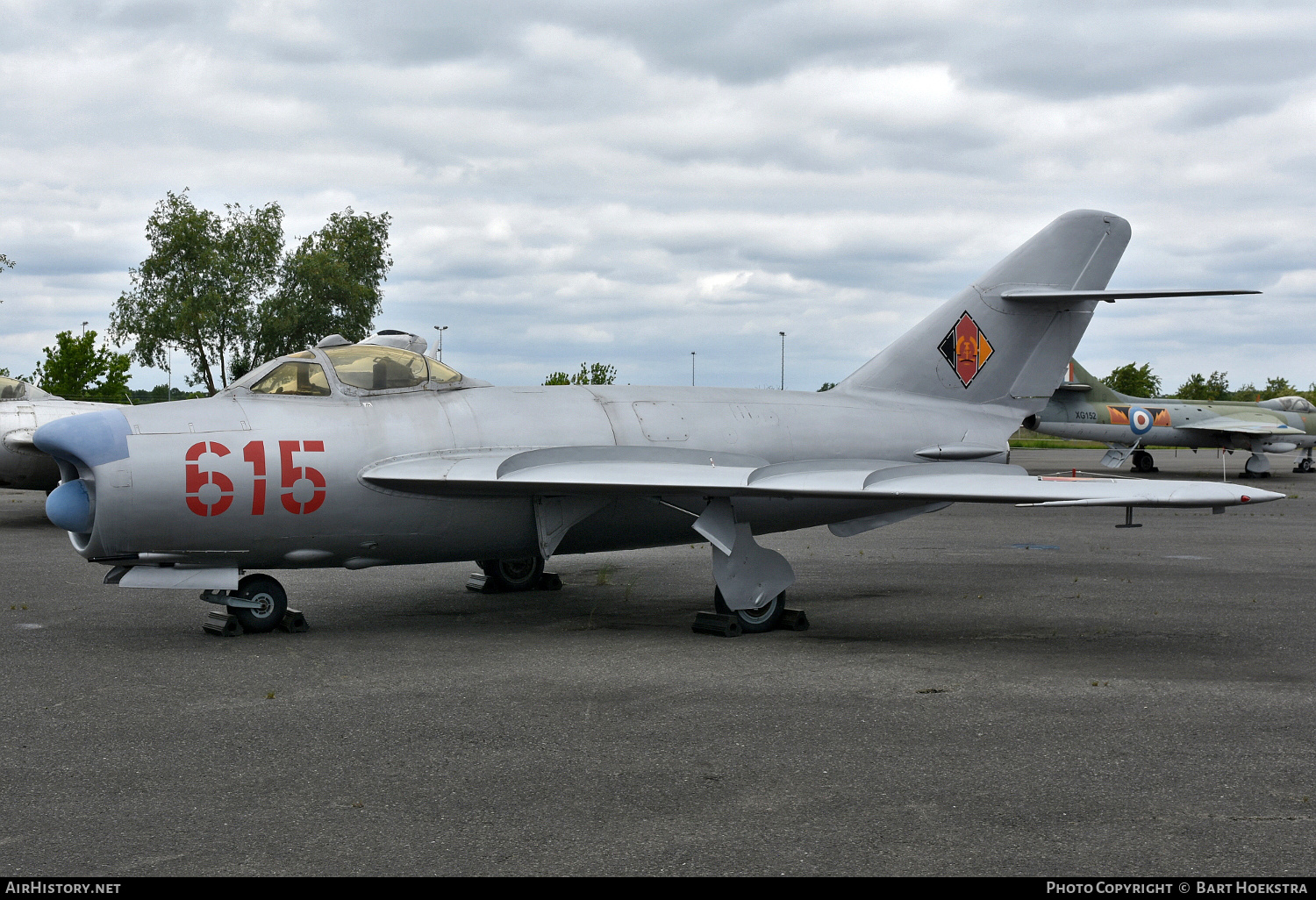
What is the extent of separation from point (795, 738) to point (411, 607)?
5.32m

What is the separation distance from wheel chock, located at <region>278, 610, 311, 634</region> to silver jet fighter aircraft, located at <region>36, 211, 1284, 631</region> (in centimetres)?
15

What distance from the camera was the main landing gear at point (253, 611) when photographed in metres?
8.41

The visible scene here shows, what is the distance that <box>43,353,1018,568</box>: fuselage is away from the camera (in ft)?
25.7

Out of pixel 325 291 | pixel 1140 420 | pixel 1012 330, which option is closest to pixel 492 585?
pixel 1012 330

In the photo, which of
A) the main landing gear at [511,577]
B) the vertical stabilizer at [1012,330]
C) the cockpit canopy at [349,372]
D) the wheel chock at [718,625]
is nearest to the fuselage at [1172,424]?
the vertical stabilizer at [1012,330]

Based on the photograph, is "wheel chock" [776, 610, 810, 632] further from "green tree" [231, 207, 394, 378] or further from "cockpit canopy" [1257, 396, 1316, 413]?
"green tree" [231, 207, 394, 378]

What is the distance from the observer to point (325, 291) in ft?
169

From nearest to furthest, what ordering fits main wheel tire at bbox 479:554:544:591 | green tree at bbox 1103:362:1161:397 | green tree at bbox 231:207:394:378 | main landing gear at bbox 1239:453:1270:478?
main wheel tire at bbox 479:554:544:591, main landing gear at bbox 1239:453:1270:478, green tree at bbox 231:207:394:378, green tree at bbox 1103:362:1161:397

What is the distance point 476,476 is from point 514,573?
3.02m

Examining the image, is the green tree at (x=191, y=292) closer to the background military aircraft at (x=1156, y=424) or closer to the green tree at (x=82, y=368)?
the green tree at (x=82, y=368)

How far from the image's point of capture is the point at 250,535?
26.5ft

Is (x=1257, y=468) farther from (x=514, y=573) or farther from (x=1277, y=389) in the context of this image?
(x=1277, y=389)

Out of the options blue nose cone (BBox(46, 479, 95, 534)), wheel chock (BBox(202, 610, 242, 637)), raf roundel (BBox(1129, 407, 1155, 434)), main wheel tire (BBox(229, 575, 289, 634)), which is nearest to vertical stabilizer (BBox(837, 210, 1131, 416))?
main wheel tire (BBox(229, 575, 289, 634))

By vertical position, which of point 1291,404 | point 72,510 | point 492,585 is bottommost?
point 492,585
